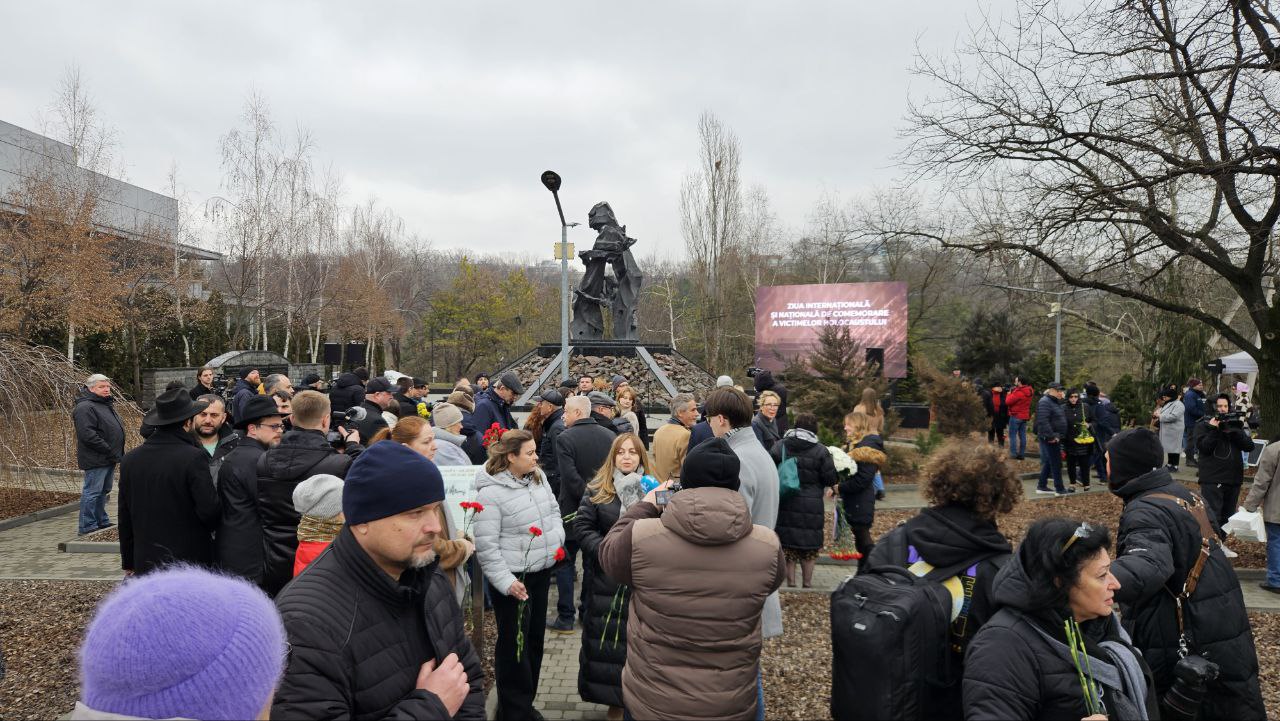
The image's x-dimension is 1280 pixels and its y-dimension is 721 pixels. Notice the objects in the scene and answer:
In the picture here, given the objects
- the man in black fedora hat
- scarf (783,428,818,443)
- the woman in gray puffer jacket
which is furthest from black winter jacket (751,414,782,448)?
the man in black fedora hat

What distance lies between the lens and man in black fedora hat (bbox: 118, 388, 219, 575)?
450 centimetres

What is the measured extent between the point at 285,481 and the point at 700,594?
2469mm

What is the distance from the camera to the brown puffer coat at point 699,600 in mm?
2746

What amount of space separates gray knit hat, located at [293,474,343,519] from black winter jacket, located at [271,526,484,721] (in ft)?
5.19

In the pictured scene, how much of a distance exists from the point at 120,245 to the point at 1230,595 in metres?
30.3

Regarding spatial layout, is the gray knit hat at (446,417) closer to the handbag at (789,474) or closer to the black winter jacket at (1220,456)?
the handbag at (789,474)

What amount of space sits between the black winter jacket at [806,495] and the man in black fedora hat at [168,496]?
13.9 feet

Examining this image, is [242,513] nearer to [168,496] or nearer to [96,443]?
[168,496]

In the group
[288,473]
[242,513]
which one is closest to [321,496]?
[288,473]

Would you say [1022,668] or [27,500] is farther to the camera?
[27,500]

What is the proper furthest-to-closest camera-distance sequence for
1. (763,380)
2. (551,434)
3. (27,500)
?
1. (27,500)
2. (763,380)
3. (551,434)

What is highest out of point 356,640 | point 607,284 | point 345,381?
point 607,284

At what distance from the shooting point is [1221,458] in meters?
7.69

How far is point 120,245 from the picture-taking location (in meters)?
24.8
